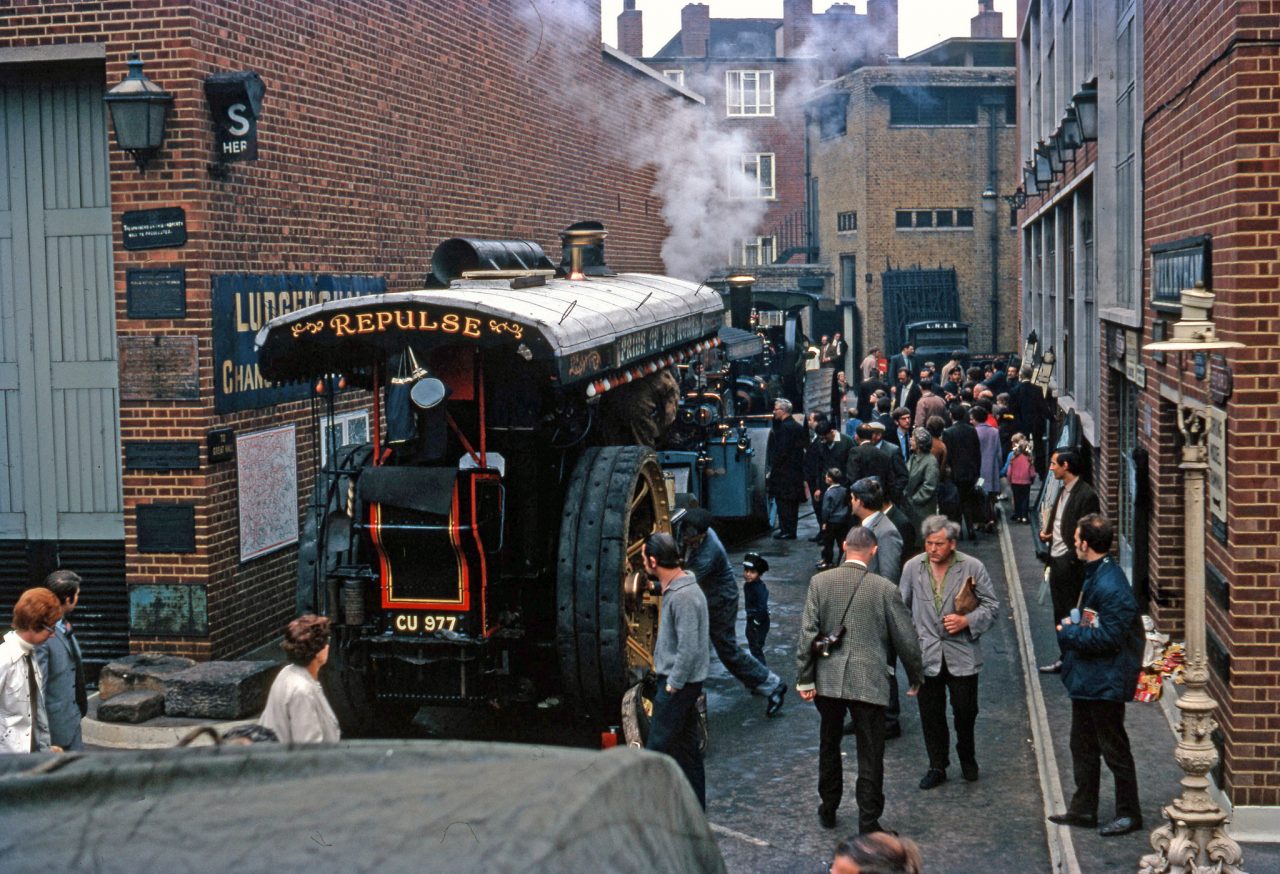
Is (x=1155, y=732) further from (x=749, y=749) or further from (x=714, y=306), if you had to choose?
(x=714, y=306)

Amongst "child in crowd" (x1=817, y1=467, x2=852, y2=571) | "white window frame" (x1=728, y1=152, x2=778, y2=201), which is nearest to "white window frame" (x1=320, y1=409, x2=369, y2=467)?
"child in crowd" (x1=817, y1=467, x2=852, y2=571)

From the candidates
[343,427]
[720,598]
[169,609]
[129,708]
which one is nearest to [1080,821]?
[720,598]

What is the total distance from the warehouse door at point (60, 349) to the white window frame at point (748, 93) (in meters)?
43.3

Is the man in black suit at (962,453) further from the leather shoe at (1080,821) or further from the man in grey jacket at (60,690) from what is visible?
the man in grey jacket at (60,690)

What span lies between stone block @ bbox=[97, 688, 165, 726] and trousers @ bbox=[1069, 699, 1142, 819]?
5.98m

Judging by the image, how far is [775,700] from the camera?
10648 millimetres

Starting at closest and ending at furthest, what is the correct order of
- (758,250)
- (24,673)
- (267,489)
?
(24,673) → (267,489) → (758,250)

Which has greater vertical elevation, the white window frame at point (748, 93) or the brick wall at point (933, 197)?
the white window frame at point (748, 93)

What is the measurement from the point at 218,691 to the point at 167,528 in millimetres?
1747

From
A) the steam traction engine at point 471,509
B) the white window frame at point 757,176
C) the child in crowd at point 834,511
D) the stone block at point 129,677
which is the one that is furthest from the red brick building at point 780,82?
the steam traction engine at point 471,509

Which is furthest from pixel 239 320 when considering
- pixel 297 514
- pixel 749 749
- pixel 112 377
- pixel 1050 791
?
pixel 1050 791

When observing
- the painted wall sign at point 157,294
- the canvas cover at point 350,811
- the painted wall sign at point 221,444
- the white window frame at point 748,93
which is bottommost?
the canvas cover at point 350,811

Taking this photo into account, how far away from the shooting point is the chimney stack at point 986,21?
179 feet

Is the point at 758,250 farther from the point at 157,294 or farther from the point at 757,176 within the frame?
the point at 157,294
